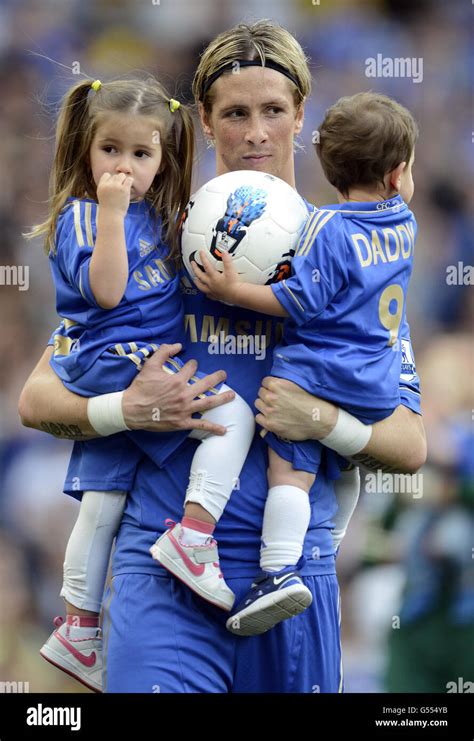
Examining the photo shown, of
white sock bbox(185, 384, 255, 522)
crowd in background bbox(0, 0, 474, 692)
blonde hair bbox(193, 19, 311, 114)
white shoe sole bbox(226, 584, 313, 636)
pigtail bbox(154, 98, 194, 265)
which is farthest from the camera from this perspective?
crowd in background bbox(0, 0, 474, 692)

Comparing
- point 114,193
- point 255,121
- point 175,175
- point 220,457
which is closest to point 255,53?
point 255,121

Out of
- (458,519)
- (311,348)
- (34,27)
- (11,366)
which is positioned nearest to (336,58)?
(34,27)

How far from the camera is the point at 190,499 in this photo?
106 inches

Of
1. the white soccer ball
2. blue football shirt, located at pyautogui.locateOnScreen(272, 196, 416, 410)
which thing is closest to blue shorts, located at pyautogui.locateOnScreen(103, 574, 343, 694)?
blue football shirt, located at pyautogui.locateOnScreen(272, 196, 416, 410)

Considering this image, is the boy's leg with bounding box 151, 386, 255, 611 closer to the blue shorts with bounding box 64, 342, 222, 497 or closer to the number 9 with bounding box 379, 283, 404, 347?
the blue shorts with bounding box 64, 342, 222, 497

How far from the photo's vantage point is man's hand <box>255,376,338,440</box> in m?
2.73

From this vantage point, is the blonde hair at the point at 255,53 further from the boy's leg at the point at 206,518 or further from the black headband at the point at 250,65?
the boy's leg at the point at 206,518

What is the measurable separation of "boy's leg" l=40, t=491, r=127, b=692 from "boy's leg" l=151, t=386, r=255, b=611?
0.76ft

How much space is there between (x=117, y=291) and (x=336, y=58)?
5.04 m

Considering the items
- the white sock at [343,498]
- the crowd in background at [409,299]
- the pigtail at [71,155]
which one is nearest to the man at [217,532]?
the white sock at [343,498]

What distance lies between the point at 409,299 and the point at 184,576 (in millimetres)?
4202

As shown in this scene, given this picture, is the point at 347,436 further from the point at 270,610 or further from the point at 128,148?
the point at 128,148
